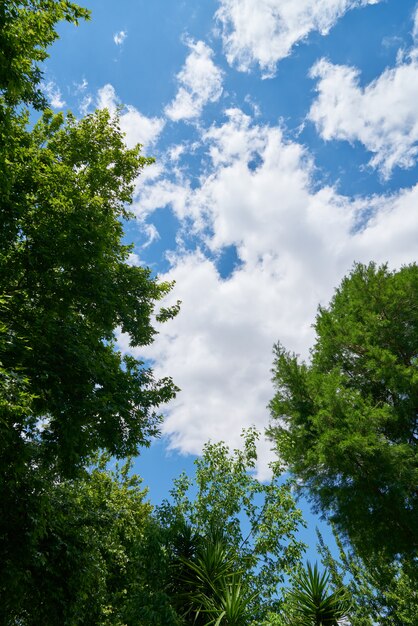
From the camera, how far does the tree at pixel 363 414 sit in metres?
12.0

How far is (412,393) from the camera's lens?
13.0 metres

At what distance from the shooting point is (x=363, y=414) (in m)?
12.4

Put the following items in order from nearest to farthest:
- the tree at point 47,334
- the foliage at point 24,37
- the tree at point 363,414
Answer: the foliage at point 24,37, the tree at point 47,334, the tree at point 363,414

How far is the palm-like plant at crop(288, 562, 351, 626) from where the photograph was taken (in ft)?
32.4

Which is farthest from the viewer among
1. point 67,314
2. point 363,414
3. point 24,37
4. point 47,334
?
point 363,414

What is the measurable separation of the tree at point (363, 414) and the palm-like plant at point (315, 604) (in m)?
3.02

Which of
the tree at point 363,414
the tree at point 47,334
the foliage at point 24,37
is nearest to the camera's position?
the foliage at point 24,37

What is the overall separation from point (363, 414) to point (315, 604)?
512cm

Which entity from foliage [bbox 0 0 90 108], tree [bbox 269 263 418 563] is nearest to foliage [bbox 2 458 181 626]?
tree [bbox 269 263 418 563]

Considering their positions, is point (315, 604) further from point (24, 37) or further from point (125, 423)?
point (24, 37)

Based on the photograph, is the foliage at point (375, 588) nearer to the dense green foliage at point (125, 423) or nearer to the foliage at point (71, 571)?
the dense green foliage at point (125, 423)

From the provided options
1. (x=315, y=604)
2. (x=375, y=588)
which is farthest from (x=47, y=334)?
(x=375, y=588)

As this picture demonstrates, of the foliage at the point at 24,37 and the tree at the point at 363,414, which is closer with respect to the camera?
the foliage at the point at 24,37

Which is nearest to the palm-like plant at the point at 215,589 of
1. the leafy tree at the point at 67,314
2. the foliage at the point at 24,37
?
the leafy tree at the point at 67,314
